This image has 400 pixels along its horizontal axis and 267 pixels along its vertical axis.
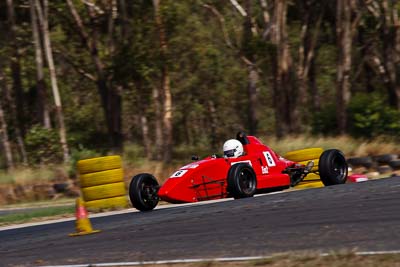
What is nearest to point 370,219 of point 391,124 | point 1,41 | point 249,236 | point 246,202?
point 249,236

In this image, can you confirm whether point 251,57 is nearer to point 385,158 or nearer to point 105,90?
point 105,90

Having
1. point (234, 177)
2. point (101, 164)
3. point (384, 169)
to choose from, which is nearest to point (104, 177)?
point (101, 164)

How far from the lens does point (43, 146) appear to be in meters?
36.1

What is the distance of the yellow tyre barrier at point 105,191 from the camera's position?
18000 mm

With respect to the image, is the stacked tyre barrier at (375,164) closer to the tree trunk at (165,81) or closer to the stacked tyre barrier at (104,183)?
the stacked tyre barrier at (104,183)

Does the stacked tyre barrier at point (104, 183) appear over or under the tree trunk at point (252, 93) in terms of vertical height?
under

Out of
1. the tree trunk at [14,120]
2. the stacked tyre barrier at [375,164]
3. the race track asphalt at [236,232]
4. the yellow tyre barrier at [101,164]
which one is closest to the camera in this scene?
the race track asphalt at [236,232]

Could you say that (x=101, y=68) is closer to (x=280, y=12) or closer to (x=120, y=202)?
(x=280, y=12)

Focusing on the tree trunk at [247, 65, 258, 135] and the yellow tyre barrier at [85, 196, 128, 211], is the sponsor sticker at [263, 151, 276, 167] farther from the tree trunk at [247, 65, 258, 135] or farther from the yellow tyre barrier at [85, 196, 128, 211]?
the tree trunk at [247, 65, 258, 135]

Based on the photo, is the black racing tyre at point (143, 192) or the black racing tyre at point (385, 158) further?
the black racing tyre at point (385, 158)

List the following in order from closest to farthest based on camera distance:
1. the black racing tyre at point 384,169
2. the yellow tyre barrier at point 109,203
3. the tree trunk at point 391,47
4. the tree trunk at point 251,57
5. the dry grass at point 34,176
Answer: the yellow tyre barrier at point 109,203 < the black racing tyre at point 384,169 < the dry grass at point 34,176 < the tree trunk at point 251,57 < the tree trunk at point 391,47

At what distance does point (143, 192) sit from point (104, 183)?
8.74 feet

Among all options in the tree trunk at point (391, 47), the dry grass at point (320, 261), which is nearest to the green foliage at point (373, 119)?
the tree trunk at point (391, 47)

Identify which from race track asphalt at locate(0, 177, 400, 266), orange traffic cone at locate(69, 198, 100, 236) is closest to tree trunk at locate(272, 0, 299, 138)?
race track asphalt at locate(0, 177, 400, 266)
